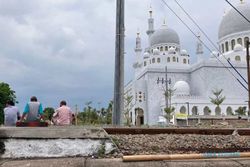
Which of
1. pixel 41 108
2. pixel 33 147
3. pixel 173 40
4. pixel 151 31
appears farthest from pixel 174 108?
pixel 33 147

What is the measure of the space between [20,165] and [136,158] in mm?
1425

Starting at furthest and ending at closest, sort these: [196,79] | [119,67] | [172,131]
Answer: [196,79]
[119,67]
[172,131]

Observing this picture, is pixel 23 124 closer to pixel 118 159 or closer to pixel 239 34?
pixel 118 159

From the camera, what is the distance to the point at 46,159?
430cm

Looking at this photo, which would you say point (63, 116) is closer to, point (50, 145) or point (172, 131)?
Result: point (172, 131)

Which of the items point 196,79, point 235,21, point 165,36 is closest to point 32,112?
point 196,79

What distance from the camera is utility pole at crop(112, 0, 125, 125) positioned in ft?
26.2

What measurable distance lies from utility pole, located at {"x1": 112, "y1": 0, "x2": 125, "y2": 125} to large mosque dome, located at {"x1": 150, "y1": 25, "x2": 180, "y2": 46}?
6462 cm

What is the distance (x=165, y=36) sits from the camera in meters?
72.8

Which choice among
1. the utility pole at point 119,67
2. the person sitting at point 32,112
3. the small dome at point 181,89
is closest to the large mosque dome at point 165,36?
the small dome at point 181,89

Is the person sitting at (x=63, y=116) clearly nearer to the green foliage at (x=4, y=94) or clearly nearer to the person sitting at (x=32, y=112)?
the person sitting at (x=32, y=112)

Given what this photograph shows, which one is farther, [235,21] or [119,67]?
[235,21]

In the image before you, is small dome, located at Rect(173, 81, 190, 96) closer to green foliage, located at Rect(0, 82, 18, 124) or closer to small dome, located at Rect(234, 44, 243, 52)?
small dome, located at Rect(234, 44, 243, 52)

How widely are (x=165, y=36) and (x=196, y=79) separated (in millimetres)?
13314
